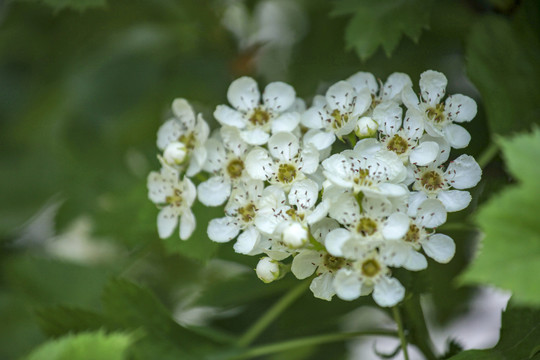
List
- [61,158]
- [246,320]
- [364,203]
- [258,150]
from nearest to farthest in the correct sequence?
[364,203] < [258,150] < [246,320] < [61,158]

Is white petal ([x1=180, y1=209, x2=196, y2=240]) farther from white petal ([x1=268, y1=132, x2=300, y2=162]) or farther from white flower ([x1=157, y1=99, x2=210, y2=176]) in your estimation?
white petal ([x1=268, y1=132, x2=300, y2=162])

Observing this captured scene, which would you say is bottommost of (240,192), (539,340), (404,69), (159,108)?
(539,340)

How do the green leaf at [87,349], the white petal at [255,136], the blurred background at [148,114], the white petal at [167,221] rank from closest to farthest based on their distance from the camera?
the green leaf at [87,349] → the white petal at [255,136] → the white petal at [167,221] → the blurred background at [148,114]

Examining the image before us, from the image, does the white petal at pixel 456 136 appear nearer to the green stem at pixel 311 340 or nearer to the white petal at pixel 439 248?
the white petal at pixel 439 248

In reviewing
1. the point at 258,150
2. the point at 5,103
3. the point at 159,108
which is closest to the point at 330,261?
the point at 258,150

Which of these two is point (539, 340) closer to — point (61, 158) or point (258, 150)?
point (258, 150)

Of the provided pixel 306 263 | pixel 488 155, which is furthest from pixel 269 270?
pixel 488 155

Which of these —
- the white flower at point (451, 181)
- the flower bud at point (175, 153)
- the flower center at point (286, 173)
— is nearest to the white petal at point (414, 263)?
the white flower at point (451, 181)

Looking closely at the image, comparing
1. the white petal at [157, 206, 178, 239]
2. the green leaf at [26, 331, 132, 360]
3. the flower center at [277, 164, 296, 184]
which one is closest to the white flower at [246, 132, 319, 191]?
the flower center at [277, 164, 296, 184]
